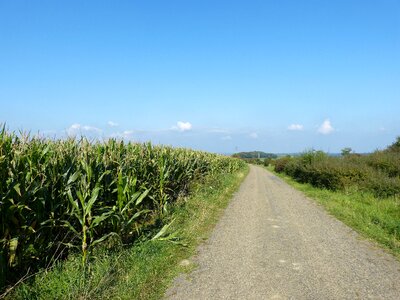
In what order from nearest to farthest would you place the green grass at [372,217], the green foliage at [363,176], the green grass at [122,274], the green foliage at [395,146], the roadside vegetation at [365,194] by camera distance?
the green grass at [122,274] → the green grass at [372,217] → the roadside vegetation at [365,194] → the green foliage at [363,176] → the green foliage at [395,146]

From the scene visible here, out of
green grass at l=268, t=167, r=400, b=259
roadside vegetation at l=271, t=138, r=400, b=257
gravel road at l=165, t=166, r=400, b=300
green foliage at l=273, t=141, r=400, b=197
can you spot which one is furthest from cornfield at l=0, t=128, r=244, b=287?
green foliage at l=273, t=141, r=400, b=197

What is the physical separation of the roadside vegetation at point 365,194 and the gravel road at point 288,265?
0.95m

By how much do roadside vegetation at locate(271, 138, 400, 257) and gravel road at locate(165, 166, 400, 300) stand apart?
95cm

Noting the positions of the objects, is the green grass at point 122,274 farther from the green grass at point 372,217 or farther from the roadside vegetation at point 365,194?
the roadside vegetation at point 365,194

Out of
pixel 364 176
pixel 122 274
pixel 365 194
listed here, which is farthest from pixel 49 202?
pixel 364 176

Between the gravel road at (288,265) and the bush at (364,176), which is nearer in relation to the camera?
the gravel road at (288,265)

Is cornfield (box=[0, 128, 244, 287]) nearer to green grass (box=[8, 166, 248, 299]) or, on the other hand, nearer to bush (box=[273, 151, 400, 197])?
green grass (box=[8, 166, 248, 299])

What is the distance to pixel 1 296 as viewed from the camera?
450 centimetres

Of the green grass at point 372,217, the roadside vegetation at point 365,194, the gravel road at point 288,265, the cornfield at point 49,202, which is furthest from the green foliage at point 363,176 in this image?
the cornfield at point 49,202

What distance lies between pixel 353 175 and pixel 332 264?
50.1ft

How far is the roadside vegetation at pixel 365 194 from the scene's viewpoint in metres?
9.70

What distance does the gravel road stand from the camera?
5.22 m

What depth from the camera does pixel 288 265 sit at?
643 cm

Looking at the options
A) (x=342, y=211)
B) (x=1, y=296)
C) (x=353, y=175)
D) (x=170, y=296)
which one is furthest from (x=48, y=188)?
(x=353, y=175)
